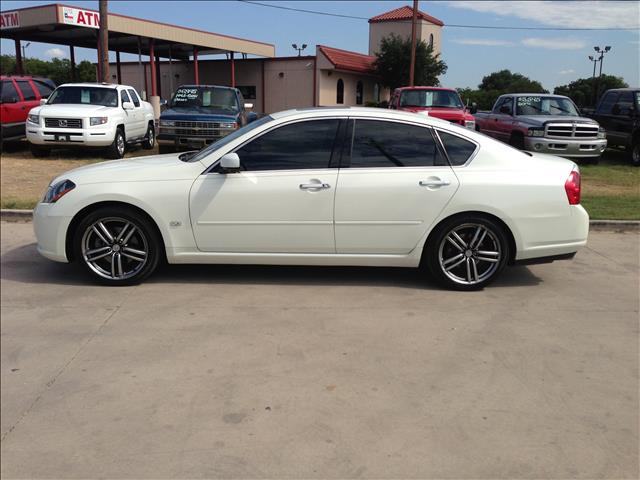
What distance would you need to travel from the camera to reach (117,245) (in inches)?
217

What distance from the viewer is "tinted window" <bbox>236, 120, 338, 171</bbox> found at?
5.48m

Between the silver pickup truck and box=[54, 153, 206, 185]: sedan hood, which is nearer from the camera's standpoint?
box=[54, 153, 206, 185]: sedan hood

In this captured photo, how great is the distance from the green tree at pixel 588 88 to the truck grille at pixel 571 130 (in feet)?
153

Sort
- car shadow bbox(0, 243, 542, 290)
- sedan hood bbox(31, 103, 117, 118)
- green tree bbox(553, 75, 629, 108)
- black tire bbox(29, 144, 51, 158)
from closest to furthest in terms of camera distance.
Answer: car shadow bbox(0, 243, 542, 290) → sedan hood bbox(31, 103, 117, 118) → black tire bbox(29, 144, 51, 158) → green tree bbox(553, 75, 629, 108)

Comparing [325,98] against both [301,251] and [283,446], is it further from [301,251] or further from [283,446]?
[283,446]

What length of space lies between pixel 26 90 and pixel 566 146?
1450 cm

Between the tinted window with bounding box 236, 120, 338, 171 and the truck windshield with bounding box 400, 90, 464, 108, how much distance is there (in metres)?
11.1

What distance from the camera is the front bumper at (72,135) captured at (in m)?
13.9

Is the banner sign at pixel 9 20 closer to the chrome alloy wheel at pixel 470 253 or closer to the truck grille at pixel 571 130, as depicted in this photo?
the truck grille at pixel 571 130

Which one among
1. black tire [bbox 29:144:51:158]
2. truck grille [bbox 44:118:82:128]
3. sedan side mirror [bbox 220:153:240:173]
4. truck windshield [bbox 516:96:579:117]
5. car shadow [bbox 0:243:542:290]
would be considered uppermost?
truck windshield [bbox 516:96:579:117]

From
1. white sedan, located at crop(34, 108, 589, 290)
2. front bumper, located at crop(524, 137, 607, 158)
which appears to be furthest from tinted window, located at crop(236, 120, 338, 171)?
front bumper, located at crop(524, 137, 607, 158)

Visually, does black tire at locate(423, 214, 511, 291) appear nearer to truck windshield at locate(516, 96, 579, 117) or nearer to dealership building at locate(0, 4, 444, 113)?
truck windshield at locate(516, 96, 579, 117)

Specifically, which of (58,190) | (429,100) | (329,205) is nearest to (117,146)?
(429,100)

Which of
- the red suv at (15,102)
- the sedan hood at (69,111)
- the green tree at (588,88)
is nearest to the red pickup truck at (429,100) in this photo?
the sedan hood at (69,111)
